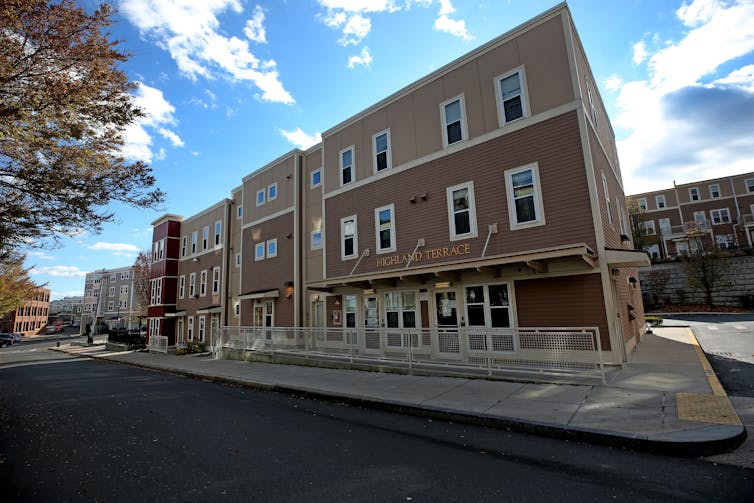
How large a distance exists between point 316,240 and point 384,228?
17.5 ft

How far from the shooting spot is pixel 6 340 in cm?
4622

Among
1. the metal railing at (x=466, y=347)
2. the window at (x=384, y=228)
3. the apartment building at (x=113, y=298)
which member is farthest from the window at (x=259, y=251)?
the apartment building at (x=113, y=298)

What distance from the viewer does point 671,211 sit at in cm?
4319

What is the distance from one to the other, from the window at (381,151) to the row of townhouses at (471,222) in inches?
2.3

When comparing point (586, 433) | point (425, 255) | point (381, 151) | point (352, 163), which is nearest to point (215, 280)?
point (352, 163)

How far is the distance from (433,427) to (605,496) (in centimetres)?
301

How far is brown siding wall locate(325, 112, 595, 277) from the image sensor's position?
10297 mm

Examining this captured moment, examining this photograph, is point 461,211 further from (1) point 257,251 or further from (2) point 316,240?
(1) point 257,251

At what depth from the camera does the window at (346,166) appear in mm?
16656

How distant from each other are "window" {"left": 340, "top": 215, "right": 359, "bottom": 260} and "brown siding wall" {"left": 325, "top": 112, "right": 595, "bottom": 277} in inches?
10.8

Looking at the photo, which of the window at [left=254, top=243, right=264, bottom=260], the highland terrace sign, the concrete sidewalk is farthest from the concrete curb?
the window at [left=254, top=243, right=264, bottom=260]

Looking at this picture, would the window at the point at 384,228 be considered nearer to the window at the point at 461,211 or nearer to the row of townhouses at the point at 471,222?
the row of townhouses at the point at 471,222

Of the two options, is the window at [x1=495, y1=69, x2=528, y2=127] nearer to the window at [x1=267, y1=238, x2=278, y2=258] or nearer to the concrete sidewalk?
the concrete sidewalk

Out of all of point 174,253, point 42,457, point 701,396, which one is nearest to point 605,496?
point 701,396
